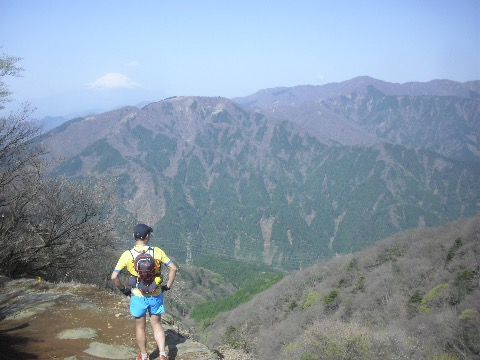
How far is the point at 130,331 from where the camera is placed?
9445 mm

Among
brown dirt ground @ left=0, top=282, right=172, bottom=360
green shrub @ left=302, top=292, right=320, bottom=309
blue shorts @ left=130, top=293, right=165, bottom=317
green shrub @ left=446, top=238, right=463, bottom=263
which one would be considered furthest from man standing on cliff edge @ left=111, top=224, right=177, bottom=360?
green shrub @ left=302, top=292, right=320, bottom=309

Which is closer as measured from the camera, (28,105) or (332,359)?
(332,359)

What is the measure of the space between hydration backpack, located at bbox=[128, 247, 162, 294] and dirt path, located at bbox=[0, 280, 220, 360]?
1.84m

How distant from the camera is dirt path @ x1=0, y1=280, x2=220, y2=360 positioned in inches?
320

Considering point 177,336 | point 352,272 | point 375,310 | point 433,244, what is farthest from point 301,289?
point 177,336

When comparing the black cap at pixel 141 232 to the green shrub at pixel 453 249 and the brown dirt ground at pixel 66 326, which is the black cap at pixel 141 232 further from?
the green shrub at pixel 453 249

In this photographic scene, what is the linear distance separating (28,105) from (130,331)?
12.1m

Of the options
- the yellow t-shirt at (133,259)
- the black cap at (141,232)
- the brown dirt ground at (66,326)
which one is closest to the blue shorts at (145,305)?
the yellow t-shirt at (133,259)

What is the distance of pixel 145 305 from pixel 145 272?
0.76 meters

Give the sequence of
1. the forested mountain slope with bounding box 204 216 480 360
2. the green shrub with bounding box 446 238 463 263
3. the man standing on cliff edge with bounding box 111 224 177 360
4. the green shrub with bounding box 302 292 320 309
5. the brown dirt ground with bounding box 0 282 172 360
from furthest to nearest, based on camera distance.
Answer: the green shrub with bounding box 302 292 320 309
the green shrub with bounding box 446 238 463 263
the forested mountain slope with bounding box 204 216 480 360
the brown dirt ground with bounding box 0 282 172 360
the man standing on cliff edge with bounding box 111 224 177 360

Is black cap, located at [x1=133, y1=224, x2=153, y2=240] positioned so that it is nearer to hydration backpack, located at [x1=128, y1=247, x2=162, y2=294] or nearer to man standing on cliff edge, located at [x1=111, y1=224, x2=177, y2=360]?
man standing on cliff edge, located at [x1=111, y1=224, x2=177, y2=360]

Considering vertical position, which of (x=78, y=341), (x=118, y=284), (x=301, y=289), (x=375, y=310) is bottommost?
(x=301, y=289)

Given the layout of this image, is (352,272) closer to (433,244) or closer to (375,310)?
(433,244)

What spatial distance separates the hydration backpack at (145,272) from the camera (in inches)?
288
